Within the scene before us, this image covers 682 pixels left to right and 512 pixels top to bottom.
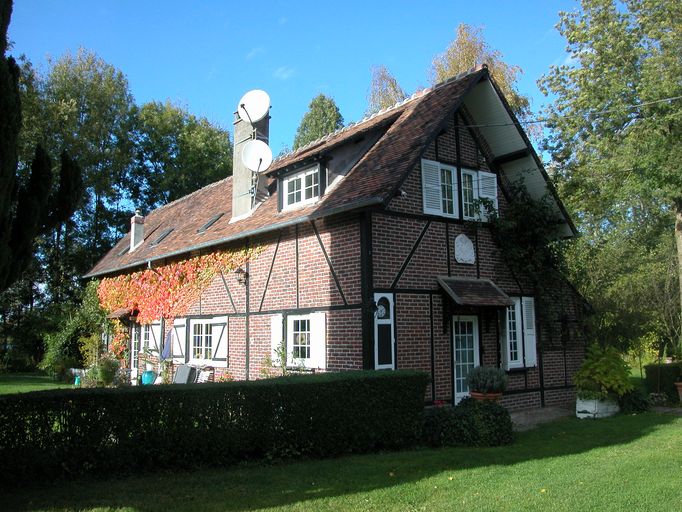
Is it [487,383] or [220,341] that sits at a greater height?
[220,341]

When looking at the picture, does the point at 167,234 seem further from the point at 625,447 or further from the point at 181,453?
the point at 625,447

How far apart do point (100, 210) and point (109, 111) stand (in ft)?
18.8

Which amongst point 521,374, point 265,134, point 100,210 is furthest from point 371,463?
point 100,210

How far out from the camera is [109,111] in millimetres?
33906

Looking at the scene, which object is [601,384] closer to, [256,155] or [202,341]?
[256,155]

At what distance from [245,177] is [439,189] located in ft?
20.0

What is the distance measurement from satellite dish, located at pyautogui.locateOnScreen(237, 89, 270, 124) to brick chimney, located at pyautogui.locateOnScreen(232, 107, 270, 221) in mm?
279

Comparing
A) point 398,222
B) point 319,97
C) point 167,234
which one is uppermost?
point 319,97

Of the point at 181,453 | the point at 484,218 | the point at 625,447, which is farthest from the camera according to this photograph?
the point at 484,218

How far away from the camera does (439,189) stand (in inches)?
485

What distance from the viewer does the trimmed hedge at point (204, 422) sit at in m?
6.66

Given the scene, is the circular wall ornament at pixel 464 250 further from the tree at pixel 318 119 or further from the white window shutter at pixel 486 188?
the tree at pixel 318 119

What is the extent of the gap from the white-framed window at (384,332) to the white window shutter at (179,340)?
7.71 metres

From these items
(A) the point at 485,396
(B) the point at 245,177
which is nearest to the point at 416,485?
(A) the point at 485,396
